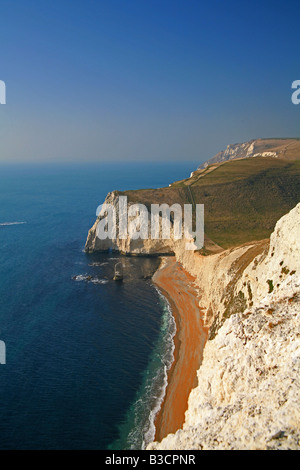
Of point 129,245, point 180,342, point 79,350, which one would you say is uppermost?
point 129,245

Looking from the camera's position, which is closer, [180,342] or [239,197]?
[180,342]

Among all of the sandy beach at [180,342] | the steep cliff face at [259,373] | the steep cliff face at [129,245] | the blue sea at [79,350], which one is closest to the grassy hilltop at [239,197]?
the steep cliff face at [129,245]

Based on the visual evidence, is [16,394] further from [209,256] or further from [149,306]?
[209,256]

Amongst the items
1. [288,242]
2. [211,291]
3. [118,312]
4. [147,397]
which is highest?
[288,242]

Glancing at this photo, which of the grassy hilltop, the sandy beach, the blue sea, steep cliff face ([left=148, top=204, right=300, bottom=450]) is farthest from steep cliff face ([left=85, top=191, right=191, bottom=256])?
steep cliff face ([left=148, top=204, right=300, bottom=450])

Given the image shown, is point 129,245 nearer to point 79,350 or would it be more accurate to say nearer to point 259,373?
point 79,350

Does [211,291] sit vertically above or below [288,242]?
below

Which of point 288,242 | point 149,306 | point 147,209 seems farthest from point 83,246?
point 288,242

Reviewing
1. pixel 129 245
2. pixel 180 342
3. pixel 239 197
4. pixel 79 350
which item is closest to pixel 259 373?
pixel 180 342
